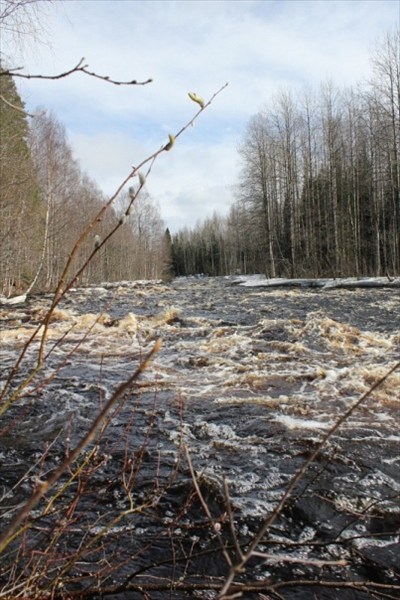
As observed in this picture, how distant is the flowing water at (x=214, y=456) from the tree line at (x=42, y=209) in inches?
57.1

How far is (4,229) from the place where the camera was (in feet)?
57.8

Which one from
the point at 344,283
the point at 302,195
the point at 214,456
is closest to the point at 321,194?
the point at 302,195

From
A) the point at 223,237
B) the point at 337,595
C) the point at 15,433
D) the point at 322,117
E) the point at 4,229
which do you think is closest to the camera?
the point at 337,595

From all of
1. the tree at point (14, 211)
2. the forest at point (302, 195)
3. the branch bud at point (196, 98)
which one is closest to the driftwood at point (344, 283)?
the forest at point (302, 195)

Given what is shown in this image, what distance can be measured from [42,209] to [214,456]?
2512cm

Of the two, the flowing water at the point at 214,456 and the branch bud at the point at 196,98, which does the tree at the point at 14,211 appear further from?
the branch bud at the point at 196,98

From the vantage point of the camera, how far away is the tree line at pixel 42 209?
16.6 m

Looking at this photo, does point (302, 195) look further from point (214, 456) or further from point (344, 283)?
point (214, 456)

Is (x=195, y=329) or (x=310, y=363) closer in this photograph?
(x=310, y=363)

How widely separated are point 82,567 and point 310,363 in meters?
4.89

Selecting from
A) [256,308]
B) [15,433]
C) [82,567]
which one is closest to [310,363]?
[15,433]

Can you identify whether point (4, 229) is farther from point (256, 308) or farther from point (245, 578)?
point (245, 578)

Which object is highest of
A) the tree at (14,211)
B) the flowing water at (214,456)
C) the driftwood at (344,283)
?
the tree at (14,211)

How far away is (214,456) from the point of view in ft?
12.6
